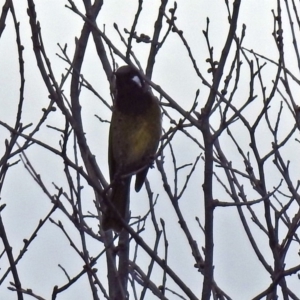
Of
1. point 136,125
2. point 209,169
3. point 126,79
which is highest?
point 126,79

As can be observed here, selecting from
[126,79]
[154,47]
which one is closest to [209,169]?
[154,47]

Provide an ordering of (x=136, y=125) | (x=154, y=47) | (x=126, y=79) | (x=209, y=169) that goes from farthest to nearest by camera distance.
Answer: (x=136, y=125) → (x=126, y=79) → (x=154, y=47) → (x=209, y=169)

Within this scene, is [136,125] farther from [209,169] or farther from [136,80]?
[209,169]

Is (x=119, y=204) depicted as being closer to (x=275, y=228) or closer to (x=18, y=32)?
(x=275, y=228)

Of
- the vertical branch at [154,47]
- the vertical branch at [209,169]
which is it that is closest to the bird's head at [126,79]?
the vertical branch at [154,47]

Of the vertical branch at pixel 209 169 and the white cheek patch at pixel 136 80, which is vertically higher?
the white cheek patch at pixel 136 80

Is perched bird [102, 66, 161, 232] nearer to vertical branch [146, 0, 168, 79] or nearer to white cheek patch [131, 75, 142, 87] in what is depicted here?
white cheek patch [131, 75, 142, 87]

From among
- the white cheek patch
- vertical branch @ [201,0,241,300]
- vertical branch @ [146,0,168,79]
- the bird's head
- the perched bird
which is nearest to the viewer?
vertical branch @ [201,0,241,300]

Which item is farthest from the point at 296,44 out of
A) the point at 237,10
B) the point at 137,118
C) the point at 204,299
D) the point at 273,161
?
the point at 204,299

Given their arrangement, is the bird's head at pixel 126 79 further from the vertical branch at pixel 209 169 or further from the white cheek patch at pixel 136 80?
the vertical branch at pixel 209 169

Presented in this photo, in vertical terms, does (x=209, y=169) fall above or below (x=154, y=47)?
below

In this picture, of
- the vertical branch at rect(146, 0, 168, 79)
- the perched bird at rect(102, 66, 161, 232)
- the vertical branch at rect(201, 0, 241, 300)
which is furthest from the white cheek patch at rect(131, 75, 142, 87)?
the vertical branch at rect(201, 0, 241, 300)

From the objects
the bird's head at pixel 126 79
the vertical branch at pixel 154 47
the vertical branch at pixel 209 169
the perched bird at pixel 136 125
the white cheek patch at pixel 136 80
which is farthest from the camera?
the perched bird at pixel 136 125

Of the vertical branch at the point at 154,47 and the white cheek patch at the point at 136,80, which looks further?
the white cheek patch at the point at 136,80
